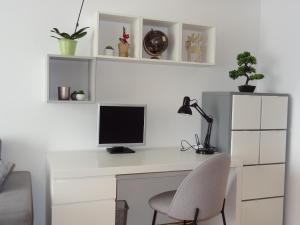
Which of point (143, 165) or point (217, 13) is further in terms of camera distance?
point (217, 13)

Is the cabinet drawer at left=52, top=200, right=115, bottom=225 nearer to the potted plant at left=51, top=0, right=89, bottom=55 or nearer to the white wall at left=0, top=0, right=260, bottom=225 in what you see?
the white wall at left=0, top=0, right=260, bottom=225

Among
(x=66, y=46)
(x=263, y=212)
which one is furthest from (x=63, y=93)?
(x=263, y=212)

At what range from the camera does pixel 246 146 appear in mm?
2656

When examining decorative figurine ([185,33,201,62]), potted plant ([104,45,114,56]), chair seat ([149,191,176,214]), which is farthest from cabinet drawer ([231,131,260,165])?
potted plant ([104,45,114,56])

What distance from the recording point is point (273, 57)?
10.2 feet

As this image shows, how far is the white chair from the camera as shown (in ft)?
6.43

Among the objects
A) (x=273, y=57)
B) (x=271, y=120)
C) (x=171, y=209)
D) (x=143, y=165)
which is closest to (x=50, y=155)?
(x=143, y=165)

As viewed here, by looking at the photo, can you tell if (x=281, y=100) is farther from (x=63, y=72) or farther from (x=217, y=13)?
(x=63, y=72)

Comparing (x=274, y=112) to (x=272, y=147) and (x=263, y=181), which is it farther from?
(x=263, y=181)

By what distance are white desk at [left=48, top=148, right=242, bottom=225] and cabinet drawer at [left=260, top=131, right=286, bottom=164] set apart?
2.42 feet

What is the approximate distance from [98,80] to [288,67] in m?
1.75

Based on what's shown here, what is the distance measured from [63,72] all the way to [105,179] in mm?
1005

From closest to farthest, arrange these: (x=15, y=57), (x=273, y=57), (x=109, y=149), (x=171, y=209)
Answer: (x=171, y=209), (x=15, y=57), (x=109, y=149), (x=273, y=57)

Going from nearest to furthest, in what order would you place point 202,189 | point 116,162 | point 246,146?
point 202,189
point 116,162
point 246,146
